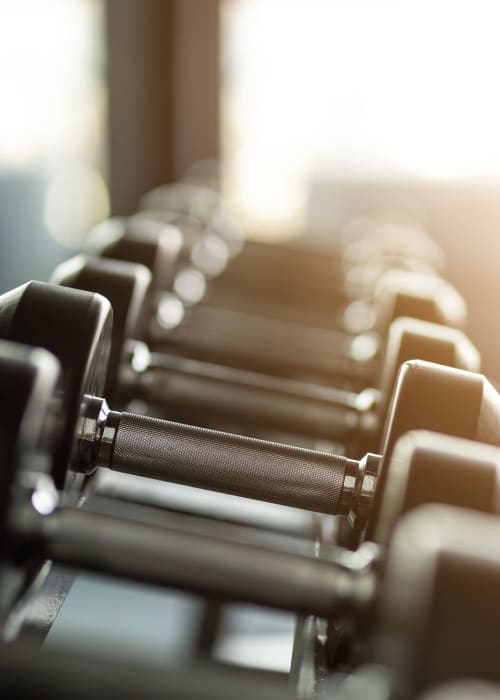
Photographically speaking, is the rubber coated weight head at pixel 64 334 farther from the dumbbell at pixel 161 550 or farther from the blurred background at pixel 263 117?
the blurred background at pixel 263 117

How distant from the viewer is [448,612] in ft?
1.29

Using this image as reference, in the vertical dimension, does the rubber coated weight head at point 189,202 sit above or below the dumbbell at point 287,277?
above

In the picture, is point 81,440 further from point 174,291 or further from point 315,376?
point 174,291

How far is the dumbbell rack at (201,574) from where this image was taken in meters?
0.55

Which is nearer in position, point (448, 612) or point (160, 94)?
point (448, 612)

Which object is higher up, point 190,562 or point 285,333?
point 190,562

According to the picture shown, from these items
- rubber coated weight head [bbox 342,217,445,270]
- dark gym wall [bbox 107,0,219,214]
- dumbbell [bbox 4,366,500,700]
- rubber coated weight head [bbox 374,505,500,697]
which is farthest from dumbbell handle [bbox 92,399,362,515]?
dark gym wall [bbox 107,0,219,214]

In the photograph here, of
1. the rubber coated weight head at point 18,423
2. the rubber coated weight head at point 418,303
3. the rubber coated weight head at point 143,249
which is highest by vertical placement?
the rubber coated weight head at point 18,423

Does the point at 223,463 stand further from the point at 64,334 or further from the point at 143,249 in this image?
the point at 143,249

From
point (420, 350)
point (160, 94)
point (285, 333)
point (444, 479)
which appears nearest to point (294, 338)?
point (285, 333)

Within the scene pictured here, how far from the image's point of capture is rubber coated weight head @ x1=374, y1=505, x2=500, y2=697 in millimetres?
394

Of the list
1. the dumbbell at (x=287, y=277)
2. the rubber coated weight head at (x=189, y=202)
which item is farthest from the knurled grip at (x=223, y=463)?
the rubber coated weight head at (x=189, y=202)

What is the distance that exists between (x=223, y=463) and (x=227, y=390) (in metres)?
0.30

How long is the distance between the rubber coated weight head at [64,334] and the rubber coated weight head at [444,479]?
0.75 feet
